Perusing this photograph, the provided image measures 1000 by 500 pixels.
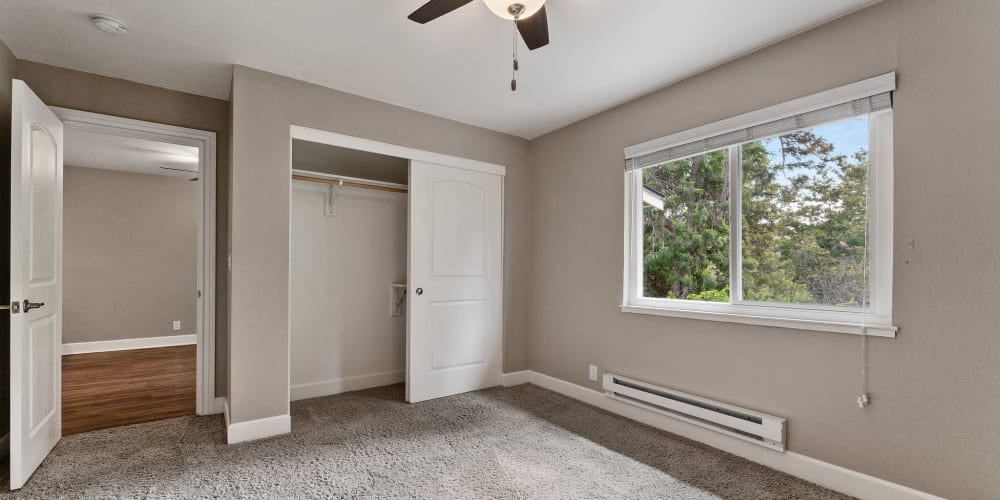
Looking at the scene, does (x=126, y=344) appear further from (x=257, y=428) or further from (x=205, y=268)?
(x=257, y=428)

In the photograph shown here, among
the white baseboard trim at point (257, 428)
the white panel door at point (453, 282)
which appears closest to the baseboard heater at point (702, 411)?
the white panel door at point (453, 282)

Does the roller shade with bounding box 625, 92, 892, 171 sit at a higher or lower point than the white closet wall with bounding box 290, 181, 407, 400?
higher

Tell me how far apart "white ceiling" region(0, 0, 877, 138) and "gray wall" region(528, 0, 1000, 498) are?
0.78ft

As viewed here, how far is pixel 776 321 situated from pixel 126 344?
286 inches

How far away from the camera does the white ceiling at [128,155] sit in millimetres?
4398

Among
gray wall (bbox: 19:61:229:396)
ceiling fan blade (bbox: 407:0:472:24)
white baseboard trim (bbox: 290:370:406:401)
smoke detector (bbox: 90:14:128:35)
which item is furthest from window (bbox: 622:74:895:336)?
smoke detector (bbox: 90:14:128:35)

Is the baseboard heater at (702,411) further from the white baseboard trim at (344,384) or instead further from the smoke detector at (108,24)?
the smoke detector at (108,24)

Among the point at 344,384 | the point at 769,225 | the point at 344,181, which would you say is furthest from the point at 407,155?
the point at 769,225

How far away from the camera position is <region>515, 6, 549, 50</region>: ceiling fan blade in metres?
1.90

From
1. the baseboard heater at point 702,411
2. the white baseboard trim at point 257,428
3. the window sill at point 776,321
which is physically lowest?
the white baseboard trim at point 257,428

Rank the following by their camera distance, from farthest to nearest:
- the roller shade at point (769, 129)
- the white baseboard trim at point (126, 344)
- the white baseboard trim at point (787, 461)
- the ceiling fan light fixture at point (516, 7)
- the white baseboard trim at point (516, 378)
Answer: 1. the white baseboard trim at point (126, 344)
2. the white baseboard trim at point (516, 378)
3. the roller shade at point (769, 129)
4. the white baseboard trim at point (787, 461)
5. the ceiling fan light fixture at point (516, 7)

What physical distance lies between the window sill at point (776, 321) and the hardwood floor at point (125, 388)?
355cm

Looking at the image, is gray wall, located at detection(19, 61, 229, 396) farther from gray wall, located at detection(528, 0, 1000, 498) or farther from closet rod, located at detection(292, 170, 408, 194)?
gray wall, located at detection(528, 0, 1000, 498)

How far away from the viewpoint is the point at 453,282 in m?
3.87
